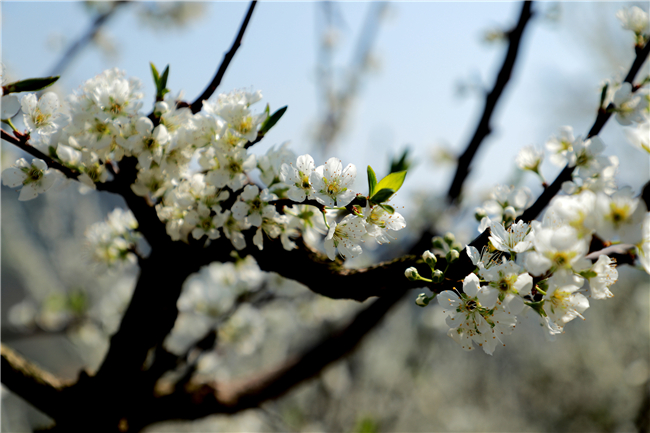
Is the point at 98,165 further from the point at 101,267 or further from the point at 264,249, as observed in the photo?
the point at 101,267

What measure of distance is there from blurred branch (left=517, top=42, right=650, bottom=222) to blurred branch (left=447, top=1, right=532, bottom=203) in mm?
573

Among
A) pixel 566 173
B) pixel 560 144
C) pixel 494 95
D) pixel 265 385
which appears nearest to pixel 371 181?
pixel 566 173

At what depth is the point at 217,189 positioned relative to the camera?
833mm

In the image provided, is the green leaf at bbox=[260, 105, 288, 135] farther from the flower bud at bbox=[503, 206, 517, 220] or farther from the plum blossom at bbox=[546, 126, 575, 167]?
the plum blossom at bbox=[546, 126, 575, 167]

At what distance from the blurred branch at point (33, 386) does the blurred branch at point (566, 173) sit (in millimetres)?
1422

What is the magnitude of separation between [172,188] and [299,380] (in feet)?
4.02

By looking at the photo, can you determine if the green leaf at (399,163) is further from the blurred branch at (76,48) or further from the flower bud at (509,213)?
the blurred branch at (76,48)

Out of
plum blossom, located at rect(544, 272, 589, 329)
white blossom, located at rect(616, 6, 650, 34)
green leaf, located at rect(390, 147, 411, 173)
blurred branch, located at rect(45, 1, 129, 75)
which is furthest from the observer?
blurred branch, located at rect(45, 1, 129, 75)

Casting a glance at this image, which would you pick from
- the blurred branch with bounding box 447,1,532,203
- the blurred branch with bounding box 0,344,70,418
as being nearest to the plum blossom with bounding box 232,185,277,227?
the blurred branch with bounding box 0,344,70,418

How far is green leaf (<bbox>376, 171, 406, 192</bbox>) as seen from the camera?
0.63m

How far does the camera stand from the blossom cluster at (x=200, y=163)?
69 centimetres

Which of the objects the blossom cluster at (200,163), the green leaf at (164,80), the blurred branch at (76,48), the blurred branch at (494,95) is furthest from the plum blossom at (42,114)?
the blurred branch at (76,48)

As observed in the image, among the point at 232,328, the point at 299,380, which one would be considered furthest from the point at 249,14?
the point at 232,328

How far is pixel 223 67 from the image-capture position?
0.79m
